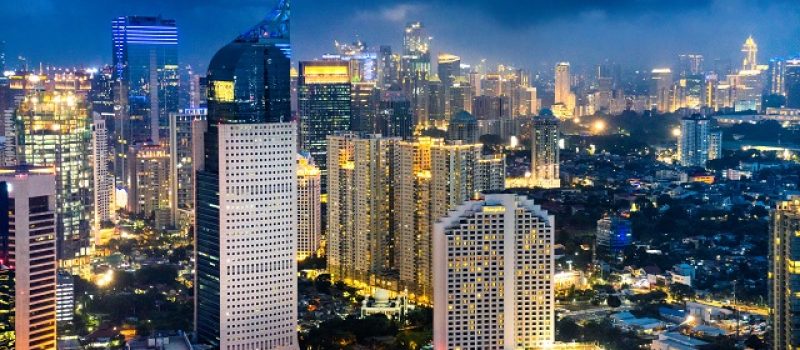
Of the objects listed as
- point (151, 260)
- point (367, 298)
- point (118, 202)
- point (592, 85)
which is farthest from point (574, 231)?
point (592, 85)

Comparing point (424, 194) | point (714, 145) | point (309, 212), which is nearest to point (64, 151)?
point (309, 212)

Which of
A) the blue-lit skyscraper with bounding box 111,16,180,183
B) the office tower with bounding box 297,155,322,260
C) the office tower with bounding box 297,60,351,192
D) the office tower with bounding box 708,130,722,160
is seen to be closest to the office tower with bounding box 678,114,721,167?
the office tower with bounding box 708,130,722,160

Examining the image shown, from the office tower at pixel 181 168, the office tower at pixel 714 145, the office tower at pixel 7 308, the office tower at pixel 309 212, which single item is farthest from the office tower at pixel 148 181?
the office tower at pixel 714 145

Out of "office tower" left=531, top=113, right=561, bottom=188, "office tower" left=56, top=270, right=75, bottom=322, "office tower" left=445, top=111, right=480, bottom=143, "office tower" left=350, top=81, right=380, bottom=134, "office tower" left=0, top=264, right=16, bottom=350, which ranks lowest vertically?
"office tower" left=56, top=270, right=75, bottom=322

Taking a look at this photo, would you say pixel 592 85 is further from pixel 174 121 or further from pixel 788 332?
pixel 788 332

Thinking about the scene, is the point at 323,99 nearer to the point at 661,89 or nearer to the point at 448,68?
the point at 448,68

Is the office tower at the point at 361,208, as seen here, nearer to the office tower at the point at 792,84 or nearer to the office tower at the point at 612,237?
the office tower at the point at 612,237

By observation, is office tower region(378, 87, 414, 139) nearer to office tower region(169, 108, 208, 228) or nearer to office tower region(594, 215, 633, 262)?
office tower region(169, 108, 208, 228)
